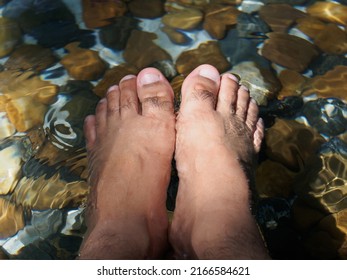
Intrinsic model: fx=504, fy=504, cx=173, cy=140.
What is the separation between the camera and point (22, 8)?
2.33 meters

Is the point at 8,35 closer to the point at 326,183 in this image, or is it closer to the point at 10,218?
the point at 10,218

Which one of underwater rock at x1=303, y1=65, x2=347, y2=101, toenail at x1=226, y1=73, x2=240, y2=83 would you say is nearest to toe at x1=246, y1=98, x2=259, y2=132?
toenail at x1=226, y1=73, x2=240, y2=83

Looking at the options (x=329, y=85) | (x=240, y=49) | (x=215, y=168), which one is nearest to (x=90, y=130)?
(x=215, y=168)

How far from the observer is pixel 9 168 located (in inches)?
75.7

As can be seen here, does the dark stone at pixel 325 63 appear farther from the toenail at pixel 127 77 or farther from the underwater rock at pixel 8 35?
the underwater rock at pixel 8 35

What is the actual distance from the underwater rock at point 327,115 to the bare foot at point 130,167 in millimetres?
571

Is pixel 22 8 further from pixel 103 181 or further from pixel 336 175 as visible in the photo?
pixel 336 175

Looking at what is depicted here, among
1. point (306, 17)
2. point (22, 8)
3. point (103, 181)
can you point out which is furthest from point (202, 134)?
point (22, 8)

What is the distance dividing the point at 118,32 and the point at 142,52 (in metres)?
0.15

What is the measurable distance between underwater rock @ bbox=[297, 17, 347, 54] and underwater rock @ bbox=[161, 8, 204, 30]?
47 cm

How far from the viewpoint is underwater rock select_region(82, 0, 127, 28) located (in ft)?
7.55

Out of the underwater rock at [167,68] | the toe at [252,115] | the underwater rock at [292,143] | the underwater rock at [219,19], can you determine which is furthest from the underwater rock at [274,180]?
the underwater rock at [219,19]

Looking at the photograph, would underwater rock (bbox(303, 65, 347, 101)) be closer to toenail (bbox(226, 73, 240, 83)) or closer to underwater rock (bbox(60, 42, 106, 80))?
toenail (bbox(226, 73, 240, 83))

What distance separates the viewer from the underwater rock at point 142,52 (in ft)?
7.27
